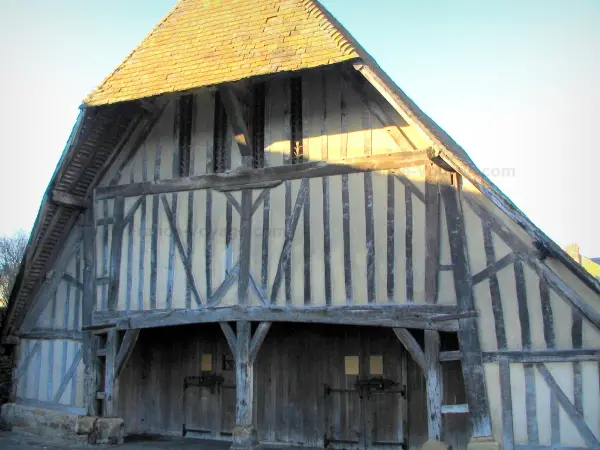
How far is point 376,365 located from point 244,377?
1967 mm

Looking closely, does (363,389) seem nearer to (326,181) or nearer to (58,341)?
(326,181)

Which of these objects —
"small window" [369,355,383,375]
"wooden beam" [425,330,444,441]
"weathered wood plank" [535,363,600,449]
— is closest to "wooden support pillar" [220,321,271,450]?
"small window" [369,355,383,375]

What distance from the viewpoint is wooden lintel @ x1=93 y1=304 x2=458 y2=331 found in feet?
24.6

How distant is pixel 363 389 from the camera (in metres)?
9.26

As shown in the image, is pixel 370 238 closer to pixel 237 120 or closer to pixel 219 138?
pixel 237 120

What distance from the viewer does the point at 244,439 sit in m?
8.21

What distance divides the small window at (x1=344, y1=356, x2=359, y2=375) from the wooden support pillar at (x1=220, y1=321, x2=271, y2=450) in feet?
5.27

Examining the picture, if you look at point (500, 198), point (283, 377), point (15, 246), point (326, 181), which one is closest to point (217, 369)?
point (283, 377)

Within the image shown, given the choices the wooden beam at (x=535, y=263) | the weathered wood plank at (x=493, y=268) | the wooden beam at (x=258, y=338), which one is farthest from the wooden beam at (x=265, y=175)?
the wooden beam at (x=258, y=338)

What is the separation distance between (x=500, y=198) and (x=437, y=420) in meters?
2.58

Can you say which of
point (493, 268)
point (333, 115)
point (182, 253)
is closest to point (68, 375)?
point (182, 253)

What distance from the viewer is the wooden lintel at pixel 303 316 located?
24.6 ft

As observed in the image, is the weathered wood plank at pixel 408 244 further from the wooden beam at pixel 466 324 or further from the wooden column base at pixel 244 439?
the wooden column base at pixel 244 439

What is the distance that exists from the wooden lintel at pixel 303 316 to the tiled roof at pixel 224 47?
292cm
